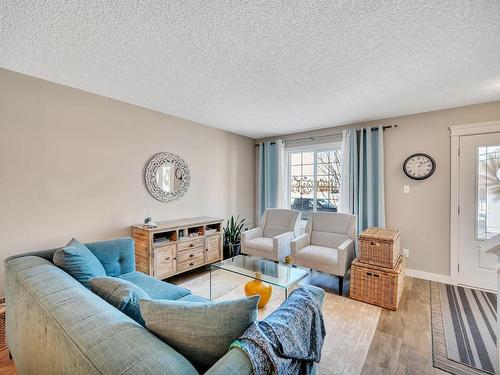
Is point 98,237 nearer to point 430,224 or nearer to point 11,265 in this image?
point 11,265

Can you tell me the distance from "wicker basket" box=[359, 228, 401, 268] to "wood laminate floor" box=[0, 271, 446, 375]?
0.48 metres

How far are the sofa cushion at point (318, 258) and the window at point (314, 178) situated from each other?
4.05 feet

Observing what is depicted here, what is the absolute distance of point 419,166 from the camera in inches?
131

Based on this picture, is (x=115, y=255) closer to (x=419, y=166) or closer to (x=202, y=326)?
(x=202, y=326)

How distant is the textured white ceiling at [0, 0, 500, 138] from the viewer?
146 cm

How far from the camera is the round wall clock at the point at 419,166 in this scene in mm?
3257

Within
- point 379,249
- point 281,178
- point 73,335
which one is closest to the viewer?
point 73,335

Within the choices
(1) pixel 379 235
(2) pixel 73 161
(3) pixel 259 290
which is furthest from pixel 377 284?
(2) pixel 73 161

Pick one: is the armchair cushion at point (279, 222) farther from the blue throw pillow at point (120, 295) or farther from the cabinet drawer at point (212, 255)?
the blue throw pillow at point (120, 295)

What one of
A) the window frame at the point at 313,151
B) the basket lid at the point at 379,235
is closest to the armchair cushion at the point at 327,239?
the basket lid at the point at 379,235

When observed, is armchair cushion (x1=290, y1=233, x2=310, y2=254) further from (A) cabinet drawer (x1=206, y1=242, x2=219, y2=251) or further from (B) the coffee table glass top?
(A) cabinet drawer (x1=206, y1=242, x2=219, y2=251)

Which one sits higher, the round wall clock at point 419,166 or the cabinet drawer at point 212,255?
the round wall clock at point 419,166

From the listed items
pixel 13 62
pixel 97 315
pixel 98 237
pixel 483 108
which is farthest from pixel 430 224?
pixel 13 62

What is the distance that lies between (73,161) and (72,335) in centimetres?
233
